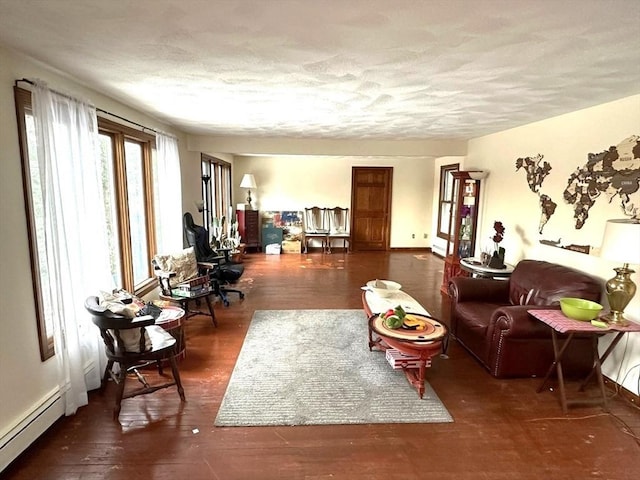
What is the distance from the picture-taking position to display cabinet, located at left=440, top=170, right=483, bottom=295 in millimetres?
5172

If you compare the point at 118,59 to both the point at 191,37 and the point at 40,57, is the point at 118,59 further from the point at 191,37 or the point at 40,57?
the point at 191,37

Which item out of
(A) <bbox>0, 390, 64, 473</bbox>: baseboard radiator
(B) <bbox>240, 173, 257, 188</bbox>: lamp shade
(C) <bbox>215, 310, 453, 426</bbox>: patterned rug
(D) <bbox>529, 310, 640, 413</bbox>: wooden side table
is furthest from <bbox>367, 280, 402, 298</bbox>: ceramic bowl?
(B) <bbox>240, 173, 257, 188</bbox>: lamp shade

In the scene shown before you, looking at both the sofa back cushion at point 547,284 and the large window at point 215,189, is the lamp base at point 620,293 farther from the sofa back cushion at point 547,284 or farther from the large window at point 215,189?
the large window at point 215,189

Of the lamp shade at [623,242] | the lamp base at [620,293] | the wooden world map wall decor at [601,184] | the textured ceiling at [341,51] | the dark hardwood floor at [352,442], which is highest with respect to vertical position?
the textured ceiling at [341,51]

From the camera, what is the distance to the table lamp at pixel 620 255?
228 centimetres

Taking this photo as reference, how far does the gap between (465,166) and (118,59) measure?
5102 millimetres

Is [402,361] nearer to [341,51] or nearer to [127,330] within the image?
[127,330]

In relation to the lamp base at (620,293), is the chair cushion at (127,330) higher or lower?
lower

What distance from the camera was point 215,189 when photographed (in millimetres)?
6949

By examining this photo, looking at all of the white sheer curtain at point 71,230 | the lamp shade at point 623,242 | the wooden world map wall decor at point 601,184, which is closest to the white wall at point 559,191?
the wooden world map wall decor at point 601,184

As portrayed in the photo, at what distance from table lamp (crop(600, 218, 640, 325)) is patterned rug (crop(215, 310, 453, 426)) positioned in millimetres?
1421

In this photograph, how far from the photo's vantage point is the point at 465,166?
5.78m

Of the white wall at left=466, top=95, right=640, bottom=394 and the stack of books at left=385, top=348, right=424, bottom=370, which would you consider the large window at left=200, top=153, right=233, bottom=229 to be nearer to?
the stack of books at left=385, top=348, right=424, bottom=370

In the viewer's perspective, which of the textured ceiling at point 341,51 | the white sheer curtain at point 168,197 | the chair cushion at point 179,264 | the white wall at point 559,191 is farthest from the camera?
the white sheer curtain at point 168,197
